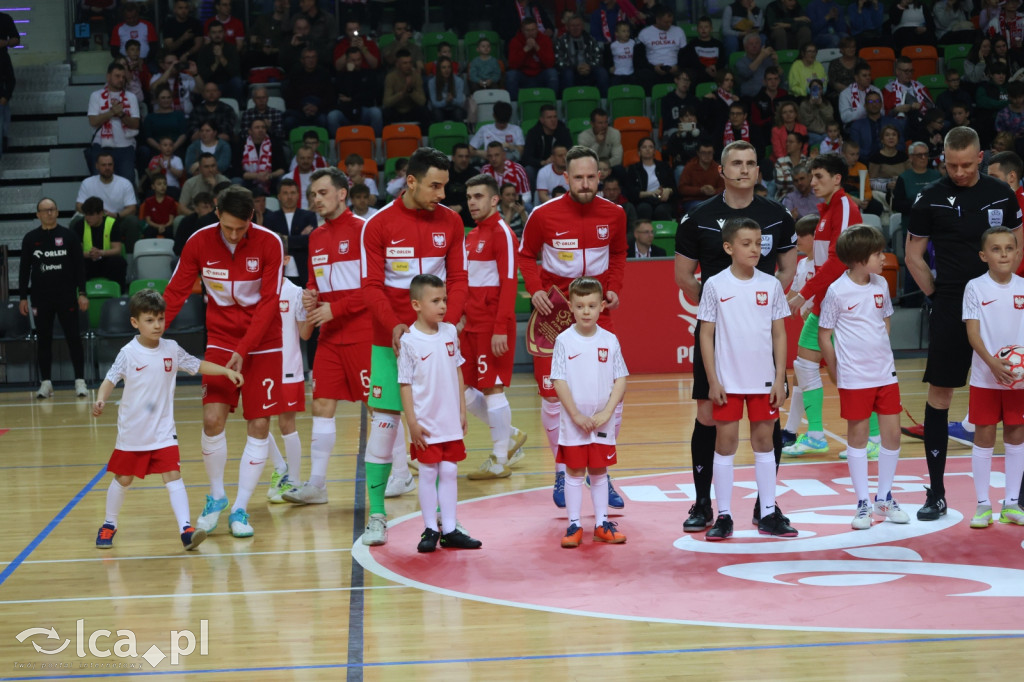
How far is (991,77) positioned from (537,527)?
13.7m

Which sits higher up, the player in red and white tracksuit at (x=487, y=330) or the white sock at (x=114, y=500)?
the player in red and white tracksuit at (x=487, y=330)

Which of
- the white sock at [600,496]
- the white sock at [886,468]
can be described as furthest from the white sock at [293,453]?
the white sock at [886,468]

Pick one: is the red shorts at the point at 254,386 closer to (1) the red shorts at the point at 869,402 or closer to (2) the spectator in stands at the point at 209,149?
(1) the red shorts at the point at 869,402

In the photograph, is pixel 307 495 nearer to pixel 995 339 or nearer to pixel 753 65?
pixel 995 339

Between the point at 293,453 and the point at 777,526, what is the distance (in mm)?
3218

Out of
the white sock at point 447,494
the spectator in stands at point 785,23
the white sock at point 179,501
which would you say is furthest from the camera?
the spectator in stands at point 785,23

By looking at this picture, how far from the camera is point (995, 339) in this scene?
6.23 meters

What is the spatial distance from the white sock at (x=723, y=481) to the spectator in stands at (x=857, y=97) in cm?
1166

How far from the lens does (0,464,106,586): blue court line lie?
6.18 metres

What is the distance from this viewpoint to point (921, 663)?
442 centimetres

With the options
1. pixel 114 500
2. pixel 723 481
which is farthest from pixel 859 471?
pixel 114 500

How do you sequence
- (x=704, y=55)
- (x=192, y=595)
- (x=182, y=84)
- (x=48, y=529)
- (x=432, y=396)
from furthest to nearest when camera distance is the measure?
1. (x=704, y=55)
2. (x=182, y=84)
3. (x=48, y=529)
4. (x=432, y=396)
5. (x=192, y=595)

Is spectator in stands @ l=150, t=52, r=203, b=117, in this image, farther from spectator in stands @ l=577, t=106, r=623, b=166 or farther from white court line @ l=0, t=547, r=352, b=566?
white court line @ l=0, t=547, r=352, b=566

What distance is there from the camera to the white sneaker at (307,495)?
757cm
